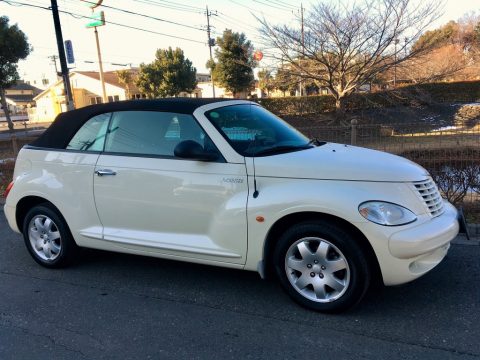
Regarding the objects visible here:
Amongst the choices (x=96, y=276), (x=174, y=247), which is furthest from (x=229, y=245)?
(x=96, y=276)

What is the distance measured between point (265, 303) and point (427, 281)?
1447 mm

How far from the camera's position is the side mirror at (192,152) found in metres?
3.59

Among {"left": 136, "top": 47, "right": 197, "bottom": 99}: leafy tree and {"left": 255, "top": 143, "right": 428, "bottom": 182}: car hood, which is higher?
{"left": 136, "top": 47, "right": 197, "bottom": 99}: leafy tree

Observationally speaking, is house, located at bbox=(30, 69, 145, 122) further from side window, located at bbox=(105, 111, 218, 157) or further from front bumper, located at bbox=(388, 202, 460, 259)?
front bumper, located at bbox=(388, 202, 460, 259)

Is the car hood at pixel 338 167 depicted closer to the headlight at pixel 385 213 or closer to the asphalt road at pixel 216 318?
the headlight at pixel 385 213

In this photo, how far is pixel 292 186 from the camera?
11.2ft

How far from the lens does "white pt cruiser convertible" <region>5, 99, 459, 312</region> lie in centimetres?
323

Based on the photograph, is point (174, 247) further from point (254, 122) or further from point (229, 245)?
point (254, 122)

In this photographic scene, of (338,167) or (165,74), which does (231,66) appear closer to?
(165,74)

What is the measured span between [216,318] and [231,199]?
92cm

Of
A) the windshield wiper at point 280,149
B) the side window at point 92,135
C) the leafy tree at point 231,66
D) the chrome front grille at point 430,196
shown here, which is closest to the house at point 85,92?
the leafy tree at point 231,66

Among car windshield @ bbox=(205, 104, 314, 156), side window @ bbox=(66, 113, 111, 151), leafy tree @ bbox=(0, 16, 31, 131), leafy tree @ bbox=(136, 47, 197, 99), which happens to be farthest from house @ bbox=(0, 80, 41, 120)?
car windshield @ bbox=(205, 104, 314, 156)

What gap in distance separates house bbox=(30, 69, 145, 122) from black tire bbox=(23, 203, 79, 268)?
2124 inches

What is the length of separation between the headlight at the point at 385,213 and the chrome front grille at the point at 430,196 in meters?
0.24
